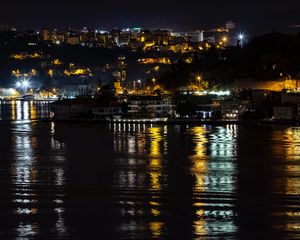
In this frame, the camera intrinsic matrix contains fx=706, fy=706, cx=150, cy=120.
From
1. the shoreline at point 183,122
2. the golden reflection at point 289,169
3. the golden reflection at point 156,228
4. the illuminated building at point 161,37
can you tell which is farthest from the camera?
the illuminated building at point 161,37

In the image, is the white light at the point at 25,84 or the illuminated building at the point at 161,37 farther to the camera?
the white light at the point at 25,84

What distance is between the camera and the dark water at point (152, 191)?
5.40 m

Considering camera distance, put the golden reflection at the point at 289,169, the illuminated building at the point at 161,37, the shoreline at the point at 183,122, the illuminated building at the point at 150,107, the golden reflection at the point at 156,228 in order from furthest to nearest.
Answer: the illuminated building at the point at 161,37 → the illuminated building at the point at 150,107 → the shoreline at the point at 183,122 → the golden reflection at the point at 289,169 → the golden reflection at the point at 156,228

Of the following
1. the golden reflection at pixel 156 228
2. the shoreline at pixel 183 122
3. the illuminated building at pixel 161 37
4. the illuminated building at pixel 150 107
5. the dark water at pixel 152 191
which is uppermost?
the illuminated building at pixel 161 37

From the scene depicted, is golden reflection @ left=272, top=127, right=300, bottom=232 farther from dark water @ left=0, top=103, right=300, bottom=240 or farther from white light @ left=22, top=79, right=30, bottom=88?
white light @ left=22, top=79, right=30, bottom=88

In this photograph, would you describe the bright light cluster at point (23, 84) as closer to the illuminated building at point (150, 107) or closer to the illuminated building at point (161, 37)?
the illuminated building at point (161, 37)

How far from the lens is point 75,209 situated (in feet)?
19.9

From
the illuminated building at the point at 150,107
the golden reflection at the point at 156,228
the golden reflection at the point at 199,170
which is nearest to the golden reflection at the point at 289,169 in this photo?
the golden reflection at the point at 199,170

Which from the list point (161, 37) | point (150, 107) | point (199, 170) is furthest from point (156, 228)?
point (161, 37)

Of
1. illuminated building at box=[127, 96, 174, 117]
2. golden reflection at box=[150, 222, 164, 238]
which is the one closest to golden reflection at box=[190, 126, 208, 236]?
golden reflection at box=[150, 222, 164, 238]

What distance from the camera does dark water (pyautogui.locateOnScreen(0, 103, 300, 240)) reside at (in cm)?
540

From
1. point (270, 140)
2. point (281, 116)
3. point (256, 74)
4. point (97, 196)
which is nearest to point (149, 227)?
point (97, 196)

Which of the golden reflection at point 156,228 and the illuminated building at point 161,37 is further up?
the illuminated building at point 161,37

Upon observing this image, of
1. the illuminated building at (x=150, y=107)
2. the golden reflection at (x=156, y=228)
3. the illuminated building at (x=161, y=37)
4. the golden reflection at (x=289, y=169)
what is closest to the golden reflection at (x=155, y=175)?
the golden reflection at (x=156, y=228)
